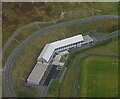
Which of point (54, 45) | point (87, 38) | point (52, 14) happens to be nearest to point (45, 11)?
point (52, 14)

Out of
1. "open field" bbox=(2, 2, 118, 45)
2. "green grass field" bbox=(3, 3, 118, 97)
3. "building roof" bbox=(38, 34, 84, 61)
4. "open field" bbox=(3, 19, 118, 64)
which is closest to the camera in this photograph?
"green grass field" bbox=(3, 3, 118, 97)

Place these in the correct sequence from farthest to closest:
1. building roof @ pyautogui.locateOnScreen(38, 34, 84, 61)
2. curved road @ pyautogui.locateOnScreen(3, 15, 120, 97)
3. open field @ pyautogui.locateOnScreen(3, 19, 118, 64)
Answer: open field @ pyautogui.locateOnScreen(3, 19, 118, 64) → building roof @ pyautogui.locateOnScreen(38, 34, 84, 61) → curved road @ pyautogui.locateOnScreen(3, 15, 120, 97)

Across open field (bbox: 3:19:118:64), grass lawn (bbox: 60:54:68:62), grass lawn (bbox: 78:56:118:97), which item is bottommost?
grass lawn (bbox: 78:56:118:97)

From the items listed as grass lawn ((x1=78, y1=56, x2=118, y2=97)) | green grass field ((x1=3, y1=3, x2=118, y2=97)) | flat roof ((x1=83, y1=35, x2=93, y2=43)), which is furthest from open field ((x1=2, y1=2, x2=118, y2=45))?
grass lawn ((x1=78, y1=56, x2=118, y2=97))

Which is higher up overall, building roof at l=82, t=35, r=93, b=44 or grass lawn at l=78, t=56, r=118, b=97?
building roof at l=82, t=35, r=93, b=44

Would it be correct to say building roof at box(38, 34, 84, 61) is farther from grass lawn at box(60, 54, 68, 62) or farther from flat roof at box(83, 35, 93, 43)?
grass lawn at box(60, 54, 68, 62)

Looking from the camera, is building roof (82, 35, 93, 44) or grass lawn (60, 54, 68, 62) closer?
grass lawn (60, 54, 68, 62)

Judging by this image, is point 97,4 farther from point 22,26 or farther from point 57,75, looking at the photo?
point 57,75
